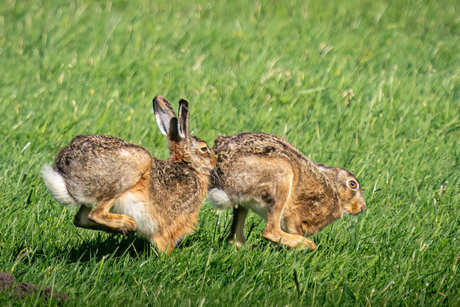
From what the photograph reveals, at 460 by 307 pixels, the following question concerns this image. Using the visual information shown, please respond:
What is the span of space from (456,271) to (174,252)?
2156 millimetres

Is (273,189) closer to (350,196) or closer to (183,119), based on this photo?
(183,119)

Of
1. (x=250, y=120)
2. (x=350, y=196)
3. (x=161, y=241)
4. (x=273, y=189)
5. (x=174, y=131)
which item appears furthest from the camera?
(x=250, y=120)

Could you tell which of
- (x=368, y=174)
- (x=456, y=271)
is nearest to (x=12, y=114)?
(x=368, y=174)

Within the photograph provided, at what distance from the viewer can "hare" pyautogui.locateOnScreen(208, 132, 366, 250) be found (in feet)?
16.8

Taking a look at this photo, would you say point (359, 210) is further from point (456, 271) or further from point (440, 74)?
point (440, 74)

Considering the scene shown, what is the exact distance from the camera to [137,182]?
15.8ft

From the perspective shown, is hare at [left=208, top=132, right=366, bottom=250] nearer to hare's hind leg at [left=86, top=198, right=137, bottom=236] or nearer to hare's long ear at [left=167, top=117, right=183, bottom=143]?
hare's long ear at [left=167, top=117, right=183, bottom=143]

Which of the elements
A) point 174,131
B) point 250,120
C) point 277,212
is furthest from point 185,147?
point 250,120

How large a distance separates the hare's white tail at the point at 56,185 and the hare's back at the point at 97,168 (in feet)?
0.12

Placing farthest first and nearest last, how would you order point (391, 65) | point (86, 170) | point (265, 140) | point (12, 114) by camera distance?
point (391, 65)
point (12, 114)
point (265, 140)
point (86, 170)

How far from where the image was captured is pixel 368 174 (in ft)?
22.6

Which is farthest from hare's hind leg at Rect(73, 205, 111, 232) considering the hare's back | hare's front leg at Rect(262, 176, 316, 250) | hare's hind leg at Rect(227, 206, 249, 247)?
hare's front leg at Rect(262, 176, 316, 250)

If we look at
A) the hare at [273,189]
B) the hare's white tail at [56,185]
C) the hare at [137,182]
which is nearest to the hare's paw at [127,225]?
the hare at [137,182]

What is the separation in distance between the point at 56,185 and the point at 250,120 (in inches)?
152
